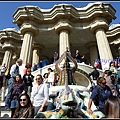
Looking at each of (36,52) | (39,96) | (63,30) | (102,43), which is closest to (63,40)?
(63,30)

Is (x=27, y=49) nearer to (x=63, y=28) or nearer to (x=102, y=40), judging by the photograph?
(x=63, y=28)

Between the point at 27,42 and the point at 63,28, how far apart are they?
4.65 meters

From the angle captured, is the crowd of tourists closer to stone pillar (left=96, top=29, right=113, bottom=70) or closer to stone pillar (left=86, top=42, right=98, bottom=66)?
stone pillar (left=96, top=29, right=113, bottom=70)

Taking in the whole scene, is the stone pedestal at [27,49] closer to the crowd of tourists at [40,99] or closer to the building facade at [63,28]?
the building facade at [63,28]

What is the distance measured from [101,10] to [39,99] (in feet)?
63.3

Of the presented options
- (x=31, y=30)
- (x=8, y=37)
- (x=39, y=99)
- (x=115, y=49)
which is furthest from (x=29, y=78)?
(x=115, y=49)

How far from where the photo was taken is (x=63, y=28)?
22.2 m

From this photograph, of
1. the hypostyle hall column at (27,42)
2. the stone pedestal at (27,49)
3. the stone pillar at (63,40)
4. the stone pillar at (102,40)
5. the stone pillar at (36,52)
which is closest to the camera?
the stone pillar at (102,40)

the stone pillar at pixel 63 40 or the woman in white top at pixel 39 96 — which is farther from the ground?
the stone pillar at pixel 63 40

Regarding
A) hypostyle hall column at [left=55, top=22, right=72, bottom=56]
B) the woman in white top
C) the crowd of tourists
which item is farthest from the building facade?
the woman in white top

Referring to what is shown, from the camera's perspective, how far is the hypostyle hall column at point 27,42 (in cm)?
2045

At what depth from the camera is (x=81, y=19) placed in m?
23.7

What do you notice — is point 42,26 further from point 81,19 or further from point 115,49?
point 115,49

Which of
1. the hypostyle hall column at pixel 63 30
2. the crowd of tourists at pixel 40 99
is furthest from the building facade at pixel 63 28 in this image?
the crowd of tourists at pixel 40 99
